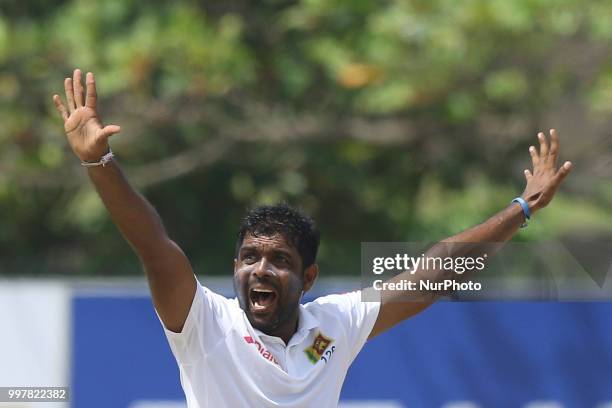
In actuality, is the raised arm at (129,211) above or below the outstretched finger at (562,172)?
below

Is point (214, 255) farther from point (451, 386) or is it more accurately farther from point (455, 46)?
point (451, 386)

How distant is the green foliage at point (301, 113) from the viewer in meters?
8.08

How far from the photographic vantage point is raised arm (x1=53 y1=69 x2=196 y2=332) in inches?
139

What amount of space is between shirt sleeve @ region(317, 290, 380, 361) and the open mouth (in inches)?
16.3

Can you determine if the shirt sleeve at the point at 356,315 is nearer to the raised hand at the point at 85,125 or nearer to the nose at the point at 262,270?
the nose at the point at 262,270

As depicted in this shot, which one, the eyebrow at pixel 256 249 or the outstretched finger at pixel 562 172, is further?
the outstretched finger at pixel 562 172

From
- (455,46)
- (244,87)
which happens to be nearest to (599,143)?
(455,46)

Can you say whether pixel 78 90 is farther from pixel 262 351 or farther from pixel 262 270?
pixel 262 351

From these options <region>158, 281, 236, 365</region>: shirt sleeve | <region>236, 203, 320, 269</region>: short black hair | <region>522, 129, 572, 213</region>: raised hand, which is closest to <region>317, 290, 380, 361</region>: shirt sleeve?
<region>236, 203, 320, 269</region>: short black hair

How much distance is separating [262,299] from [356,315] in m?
0.50

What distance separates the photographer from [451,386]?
19.2ft

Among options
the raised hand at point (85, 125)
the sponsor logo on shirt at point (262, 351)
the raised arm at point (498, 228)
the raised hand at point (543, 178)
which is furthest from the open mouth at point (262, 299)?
the raised hand at point (543, 178)

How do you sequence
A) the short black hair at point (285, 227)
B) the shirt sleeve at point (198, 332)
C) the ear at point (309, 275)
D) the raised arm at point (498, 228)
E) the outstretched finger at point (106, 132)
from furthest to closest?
1. the raised arm at point (498, 228)
2. the ear at point (309, 275)
3. the short black hair at point (285, 227)
4. the shirt sleeve at point (198, 332)
5. the outstretched finger at point (106, 132)

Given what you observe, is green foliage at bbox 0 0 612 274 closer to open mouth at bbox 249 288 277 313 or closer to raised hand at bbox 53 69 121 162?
open mouth at bbox 249 288 277 313
